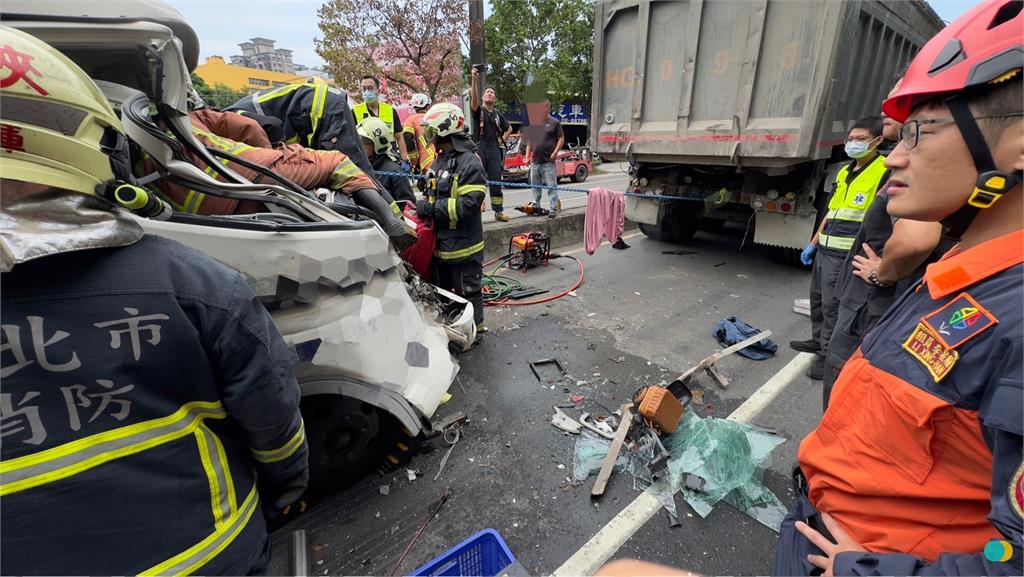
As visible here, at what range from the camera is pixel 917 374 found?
0.88 metres

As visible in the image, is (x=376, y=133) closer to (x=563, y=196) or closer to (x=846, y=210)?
(x=846, y=210)

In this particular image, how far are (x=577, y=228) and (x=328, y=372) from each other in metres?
6.18

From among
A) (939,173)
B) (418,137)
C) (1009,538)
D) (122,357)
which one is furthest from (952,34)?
(418,137)

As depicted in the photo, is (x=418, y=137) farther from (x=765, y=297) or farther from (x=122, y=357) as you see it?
(x=122, y=357)

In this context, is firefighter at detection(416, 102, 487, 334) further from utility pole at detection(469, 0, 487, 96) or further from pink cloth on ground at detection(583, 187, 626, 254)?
utility pole at detection(469, 0, 487, 96)

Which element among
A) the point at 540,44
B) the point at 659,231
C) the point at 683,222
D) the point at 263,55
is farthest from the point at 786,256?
the point at 263,55

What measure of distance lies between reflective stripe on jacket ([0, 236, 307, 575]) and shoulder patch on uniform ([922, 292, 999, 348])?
4.86 feet

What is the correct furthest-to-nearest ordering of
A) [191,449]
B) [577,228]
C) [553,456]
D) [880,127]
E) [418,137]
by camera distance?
[577,228], [418,137], [880,127], [553,456], [191,449]

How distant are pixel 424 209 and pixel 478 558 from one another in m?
2.70

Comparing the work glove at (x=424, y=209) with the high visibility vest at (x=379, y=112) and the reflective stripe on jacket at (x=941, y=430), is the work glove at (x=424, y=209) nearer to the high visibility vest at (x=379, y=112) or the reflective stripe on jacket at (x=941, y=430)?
the high visibility vest at (x=379, y=112)

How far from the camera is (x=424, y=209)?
3.72 m

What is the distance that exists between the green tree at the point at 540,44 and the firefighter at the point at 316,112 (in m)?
20.1

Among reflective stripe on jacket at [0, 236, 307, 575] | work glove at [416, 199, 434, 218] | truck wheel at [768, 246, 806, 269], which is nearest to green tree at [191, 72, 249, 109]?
work glove at [416, 199, 434, 218]

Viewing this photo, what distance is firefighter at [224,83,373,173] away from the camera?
362cm
